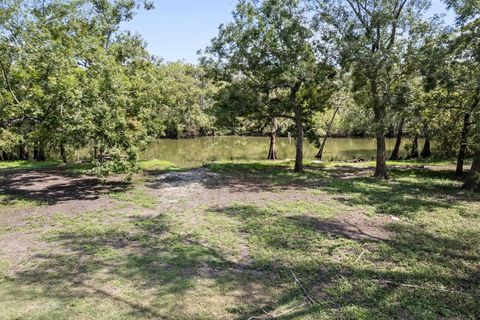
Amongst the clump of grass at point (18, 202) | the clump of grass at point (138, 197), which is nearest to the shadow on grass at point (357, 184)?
the clump of grass at point (138, 197)

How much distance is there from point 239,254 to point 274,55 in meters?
10.7

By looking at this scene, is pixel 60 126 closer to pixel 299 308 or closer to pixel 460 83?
pixel 299 308

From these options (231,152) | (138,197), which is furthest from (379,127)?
(231,152)

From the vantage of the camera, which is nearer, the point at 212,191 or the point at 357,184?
the point at 212,191

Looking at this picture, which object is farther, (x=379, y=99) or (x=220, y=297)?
(x=379, y=99)

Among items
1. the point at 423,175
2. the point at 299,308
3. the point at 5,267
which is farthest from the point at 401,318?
the point at 423,175

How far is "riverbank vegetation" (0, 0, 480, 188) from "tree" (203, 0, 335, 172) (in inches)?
1.9

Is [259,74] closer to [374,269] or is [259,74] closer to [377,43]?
[377,43]

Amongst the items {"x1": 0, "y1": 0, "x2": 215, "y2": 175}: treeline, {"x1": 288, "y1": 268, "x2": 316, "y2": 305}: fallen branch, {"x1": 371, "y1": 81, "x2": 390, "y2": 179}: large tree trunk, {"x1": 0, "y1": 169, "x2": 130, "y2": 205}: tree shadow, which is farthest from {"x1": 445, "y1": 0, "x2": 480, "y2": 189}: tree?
{"x1": 0, "y1": 169, "x2": 130, "y2": 205}: tree shadow

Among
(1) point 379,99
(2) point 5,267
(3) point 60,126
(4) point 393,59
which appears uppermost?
(4) point 393,59

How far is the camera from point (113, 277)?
474 cm

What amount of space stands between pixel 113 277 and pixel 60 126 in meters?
6.46

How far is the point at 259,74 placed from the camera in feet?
47.7

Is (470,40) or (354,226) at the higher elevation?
(470,40)
